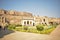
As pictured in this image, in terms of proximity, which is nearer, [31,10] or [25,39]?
[25,39]

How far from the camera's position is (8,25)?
4.20 meters

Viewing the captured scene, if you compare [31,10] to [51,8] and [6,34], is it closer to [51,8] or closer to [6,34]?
[51,8]

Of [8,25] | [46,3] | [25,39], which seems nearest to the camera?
[25,39]

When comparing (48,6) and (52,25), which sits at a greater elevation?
(48,6)

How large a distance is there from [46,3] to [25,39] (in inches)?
54.8

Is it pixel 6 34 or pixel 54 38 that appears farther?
pixel 6 34

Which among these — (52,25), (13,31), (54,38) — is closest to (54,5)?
(52,25)

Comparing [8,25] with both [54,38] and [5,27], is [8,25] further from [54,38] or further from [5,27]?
[54,38]

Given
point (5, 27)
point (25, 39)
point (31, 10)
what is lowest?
point (25, 39)

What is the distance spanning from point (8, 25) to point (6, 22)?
14cm

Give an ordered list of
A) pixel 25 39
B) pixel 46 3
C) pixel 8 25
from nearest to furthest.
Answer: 1. pixel 25 39
2. pixel 46 3
3. pixel 8 25

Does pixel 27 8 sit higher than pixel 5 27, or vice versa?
pixel 27 8

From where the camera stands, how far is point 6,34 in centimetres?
409

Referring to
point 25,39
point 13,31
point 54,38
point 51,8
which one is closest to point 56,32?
point 54,38
